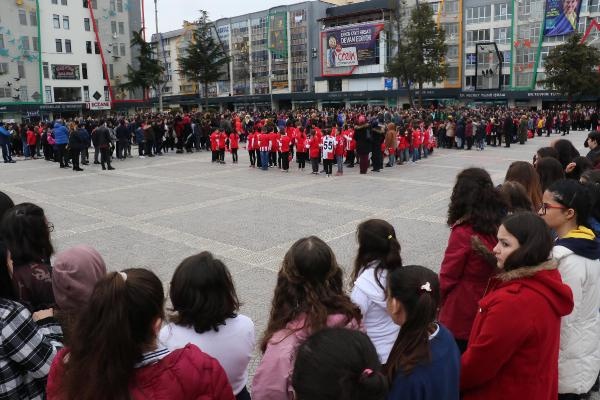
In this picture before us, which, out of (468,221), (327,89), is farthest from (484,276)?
(327,89)

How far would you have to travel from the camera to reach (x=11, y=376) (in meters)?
2.44

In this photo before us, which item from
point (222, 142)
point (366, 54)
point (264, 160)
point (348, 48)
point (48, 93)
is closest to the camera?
point (264, 160)

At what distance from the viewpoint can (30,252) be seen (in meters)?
3.50

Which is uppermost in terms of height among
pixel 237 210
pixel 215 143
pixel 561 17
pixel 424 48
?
pixel 561 17

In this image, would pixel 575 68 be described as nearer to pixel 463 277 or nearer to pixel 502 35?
pixel 502 35

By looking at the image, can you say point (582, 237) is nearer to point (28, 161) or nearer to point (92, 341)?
point (92, 341)

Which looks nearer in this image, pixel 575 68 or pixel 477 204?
pixel 477 204

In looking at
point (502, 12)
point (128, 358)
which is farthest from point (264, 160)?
point (502, 12)

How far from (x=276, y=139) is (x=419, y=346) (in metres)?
15.9

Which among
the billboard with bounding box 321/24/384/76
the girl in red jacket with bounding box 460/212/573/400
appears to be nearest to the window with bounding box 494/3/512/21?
the billboard with bounding box 321/24/384/76

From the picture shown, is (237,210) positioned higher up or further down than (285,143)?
further down

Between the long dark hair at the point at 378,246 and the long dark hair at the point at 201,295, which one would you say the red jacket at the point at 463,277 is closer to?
the long dark hair at the point at 378,246

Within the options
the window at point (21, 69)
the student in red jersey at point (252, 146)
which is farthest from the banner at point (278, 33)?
the student in red jersey at point (252, 146)

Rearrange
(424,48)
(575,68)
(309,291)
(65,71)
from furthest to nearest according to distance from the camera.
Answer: (65,71) → (424,48) → (575,68) → (309,291)
